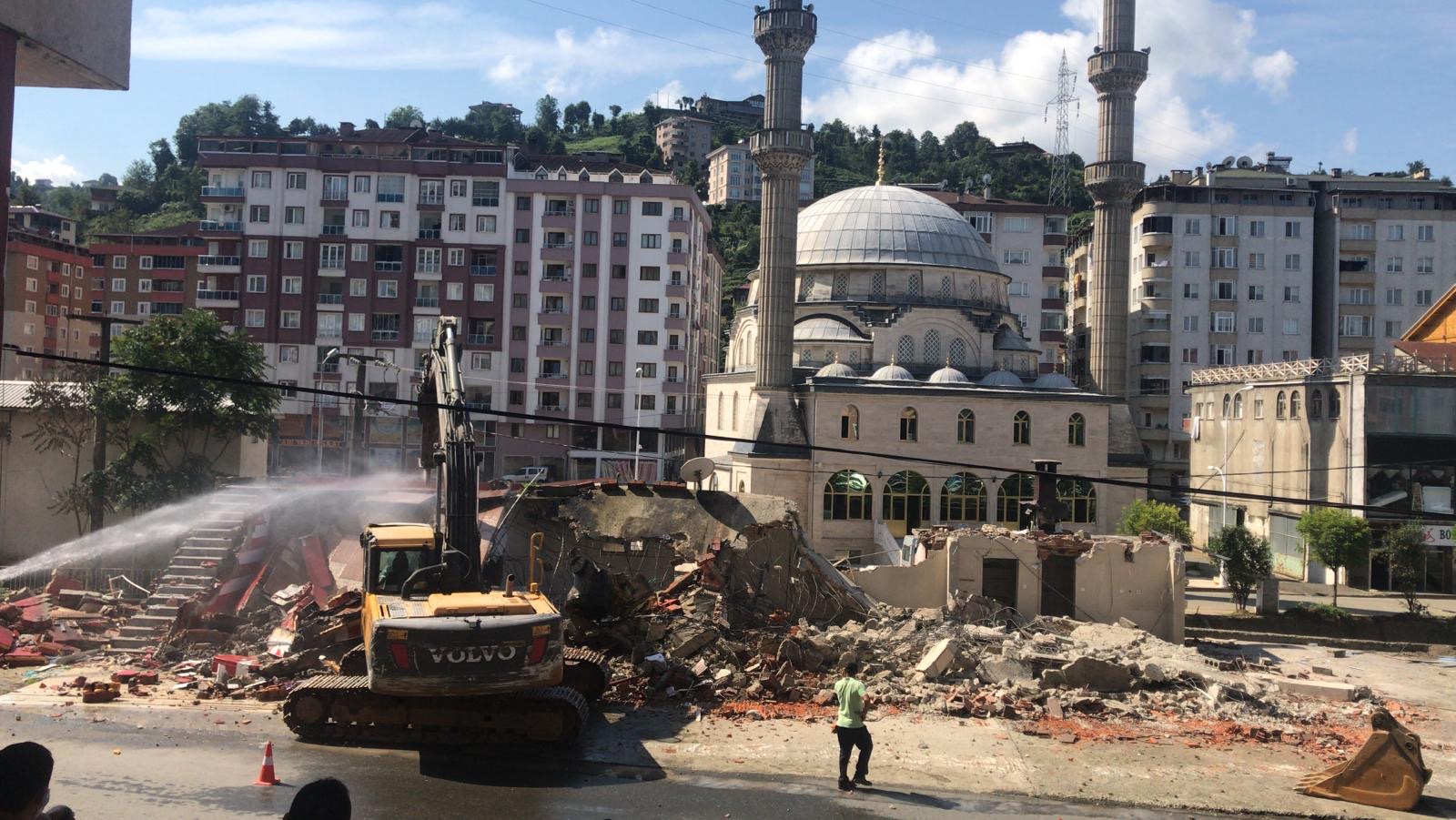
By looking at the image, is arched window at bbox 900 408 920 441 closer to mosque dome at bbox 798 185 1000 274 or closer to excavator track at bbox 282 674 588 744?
mosque dome at bbox 798 185 1000 274

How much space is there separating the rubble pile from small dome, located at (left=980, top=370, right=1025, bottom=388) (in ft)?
91.8

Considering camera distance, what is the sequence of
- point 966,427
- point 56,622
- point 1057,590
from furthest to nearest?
point 966,427, point 1057,590, point 56,622

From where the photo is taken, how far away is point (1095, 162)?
43688 millimetres

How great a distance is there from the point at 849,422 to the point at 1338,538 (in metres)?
14.6

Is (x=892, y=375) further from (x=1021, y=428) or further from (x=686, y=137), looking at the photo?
(x=686, y=137)

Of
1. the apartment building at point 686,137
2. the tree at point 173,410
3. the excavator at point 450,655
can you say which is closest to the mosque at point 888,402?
the tree at point 173,410

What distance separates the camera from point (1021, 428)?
1513 inches

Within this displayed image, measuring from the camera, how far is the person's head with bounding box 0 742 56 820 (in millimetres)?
4316

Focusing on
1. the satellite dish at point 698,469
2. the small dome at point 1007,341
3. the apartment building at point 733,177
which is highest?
the apartment building at point 733,177

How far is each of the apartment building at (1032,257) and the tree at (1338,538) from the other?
30.3 m

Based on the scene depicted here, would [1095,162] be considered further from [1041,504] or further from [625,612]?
[625,612]

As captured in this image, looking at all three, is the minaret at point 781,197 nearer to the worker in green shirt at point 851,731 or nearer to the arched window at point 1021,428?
the arched window at point 1021,428

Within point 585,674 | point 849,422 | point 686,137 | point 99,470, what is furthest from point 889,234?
point 686,137

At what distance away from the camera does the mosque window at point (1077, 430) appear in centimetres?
3847
